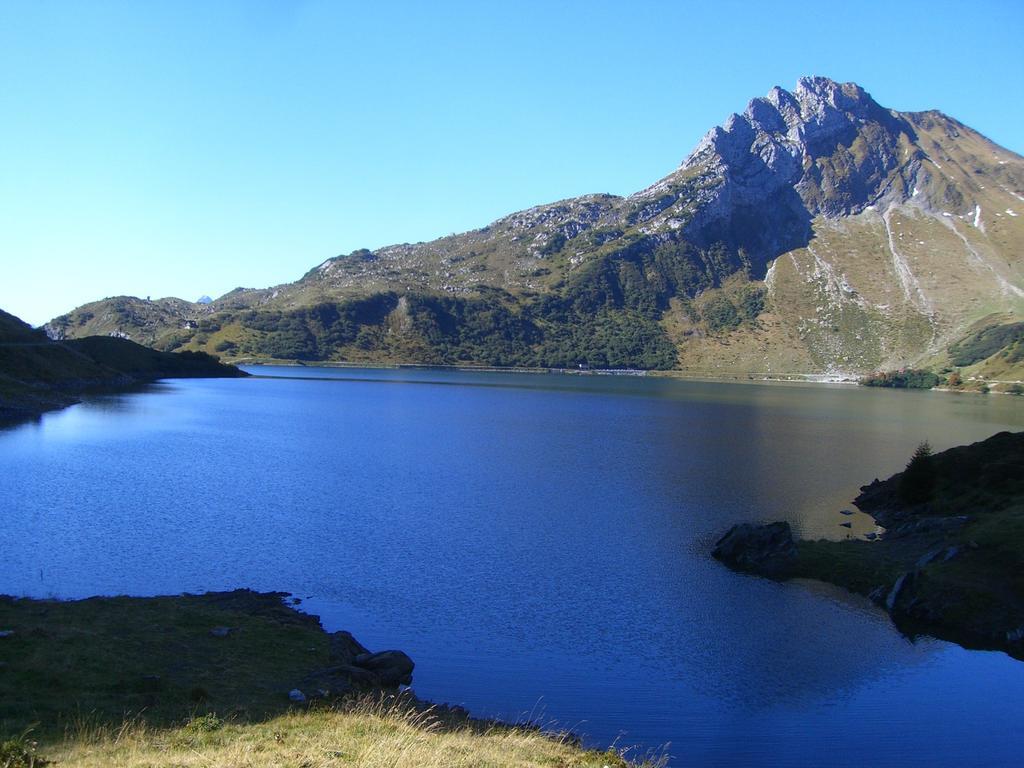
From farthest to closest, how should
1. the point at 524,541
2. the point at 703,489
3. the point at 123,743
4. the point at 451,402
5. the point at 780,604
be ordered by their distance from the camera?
the point at 451,402, the point at 703,489, the point at 524,541, the point at 780,604, the point at 123,743

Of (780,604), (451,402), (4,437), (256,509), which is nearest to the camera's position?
(780,604)

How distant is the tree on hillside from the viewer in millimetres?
60688

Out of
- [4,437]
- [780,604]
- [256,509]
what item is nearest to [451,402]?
[4,437]

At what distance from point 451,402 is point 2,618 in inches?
5412

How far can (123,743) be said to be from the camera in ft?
54.0

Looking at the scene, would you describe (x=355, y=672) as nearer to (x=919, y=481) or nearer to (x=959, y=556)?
(x=959, y=556)

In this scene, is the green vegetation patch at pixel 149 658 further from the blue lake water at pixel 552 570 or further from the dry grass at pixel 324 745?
the blue lake water at pixel 552 570

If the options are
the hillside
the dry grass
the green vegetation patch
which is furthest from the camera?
the hillside

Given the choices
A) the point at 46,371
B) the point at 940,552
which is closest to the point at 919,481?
the point at 940,552

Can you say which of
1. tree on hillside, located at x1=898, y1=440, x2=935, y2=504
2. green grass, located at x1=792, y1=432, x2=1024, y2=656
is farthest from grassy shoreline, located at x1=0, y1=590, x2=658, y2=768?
tree on hillside, located at x1=898, y1=440, x2=935, y2=504

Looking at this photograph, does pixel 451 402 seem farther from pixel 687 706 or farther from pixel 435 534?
pixel 687 706

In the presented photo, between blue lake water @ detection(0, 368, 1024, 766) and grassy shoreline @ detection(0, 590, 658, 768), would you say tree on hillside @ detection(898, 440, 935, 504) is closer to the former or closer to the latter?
blue lake water @ detection(0, 368, 1024, 766)

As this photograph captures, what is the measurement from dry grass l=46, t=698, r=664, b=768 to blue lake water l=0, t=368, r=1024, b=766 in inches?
195

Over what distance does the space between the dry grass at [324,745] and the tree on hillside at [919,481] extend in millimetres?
48816
